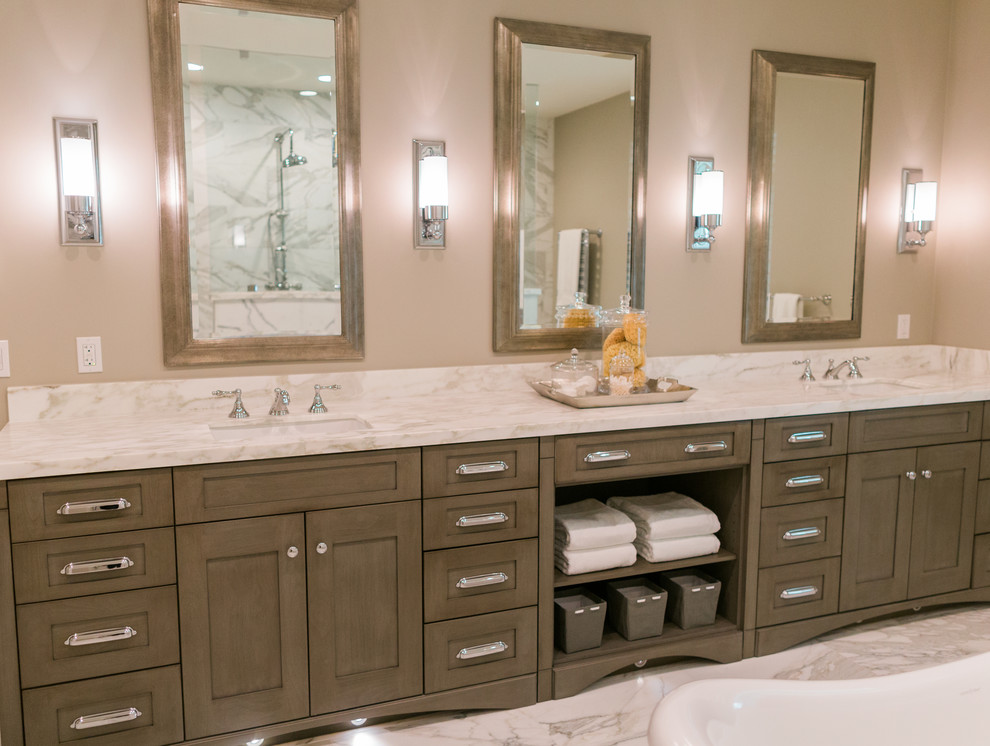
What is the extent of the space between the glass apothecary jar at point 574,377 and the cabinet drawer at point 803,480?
657mm

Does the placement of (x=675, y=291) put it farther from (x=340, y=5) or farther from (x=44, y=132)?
(x=44, y=132)

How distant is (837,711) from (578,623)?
121 cm

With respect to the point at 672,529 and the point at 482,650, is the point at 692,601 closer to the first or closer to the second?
the point at 672,529

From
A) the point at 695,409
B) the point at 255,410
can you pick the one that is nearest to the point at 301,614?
the point at 255,410

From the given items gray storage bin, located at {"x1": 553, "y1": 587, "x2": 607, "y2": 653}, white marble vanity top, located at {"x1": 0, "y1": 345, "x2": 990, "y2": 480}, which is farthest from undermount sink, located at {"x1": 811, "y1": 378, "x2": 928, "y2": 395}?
gray storage bin, located at {"x1": 553, "y1": 587, "x2": 607, "y2": 653}

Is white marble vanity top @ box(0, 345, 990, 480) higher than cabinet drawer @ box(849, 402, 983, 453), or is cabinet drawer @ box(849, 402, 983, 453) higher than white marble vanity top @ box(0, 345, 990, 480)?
white marble vanity top @ box(0, 345, 990, 480)

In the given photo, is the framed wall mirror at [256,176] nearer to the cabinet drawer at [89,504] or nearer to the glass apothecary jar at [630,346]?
the cabinet drawer at [89,504]

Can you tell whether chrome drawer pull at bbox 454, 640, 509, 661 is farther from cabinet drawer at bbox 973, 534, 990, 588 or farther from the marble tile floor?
cabinet drawer at bbox 973, 534, 990, 588

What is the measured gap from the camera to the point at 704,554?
2.79 meters

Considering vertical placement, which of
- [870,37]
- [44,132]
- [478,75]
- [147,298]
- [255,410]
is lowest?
[255,410]

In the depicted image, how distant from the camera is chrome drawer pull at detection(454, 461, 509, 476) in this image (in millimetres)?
2354

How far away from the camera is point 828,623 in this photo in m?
2.94

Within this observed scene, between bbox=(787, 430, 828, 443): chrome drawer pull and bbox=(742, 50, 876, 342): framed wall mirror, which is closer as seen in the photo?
bbox=(787, 430, 828, 443): chrome drawer pull

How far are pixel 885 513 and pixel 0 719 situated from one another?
284 centimetres
